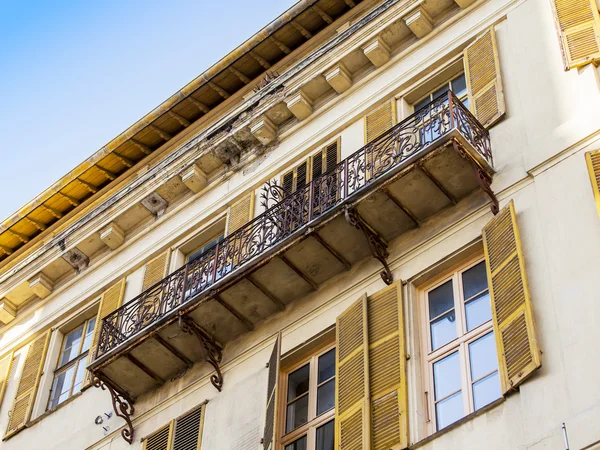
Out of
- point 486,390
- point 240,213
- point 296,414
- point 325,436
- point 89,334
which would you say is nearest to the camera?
point 486,390

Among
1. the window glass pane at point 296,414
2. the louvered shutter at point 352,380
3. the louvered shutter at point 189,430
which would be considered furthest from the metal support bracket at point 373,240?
the louvered shutter at point 189,430

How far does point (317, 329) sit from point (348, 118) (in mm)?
4269

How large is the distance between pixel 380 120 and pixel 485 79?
1947mm

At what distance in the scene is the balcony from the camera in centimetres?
1372

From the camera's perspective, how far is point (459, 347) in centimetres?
1221

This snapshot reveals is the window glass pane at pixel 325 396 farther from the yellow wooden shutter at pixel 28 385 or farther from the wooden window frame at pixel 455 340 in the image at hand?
the yellow wooden shutter at pixel 28 385

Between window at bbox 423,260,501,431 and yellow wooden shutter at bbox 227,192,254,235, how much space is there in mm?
4546

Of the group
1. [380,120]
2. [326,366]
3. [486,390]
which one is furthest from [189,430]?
[380,120]

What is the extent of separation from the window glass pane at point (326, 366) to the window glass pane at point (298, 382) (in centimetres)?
23

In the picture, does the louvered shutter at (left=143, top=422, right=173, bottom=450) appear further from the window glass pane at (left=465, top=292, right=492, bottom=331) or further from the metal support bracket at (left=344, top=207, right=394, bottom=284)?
the window glass pane at (left=465, top=292, right=492, bottom=331)

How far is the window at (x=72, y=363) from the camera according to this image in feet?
58.7

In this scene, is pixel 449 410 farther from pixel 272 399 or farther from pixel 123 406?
pixel 123 406

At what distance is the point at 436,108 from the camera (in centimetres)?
1469

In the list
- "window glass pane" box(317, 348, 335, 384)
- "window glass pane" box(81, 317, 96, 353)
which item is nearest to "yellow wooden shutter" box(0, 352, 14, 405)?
"window glass pane" box(81, 317, 96, 353)
